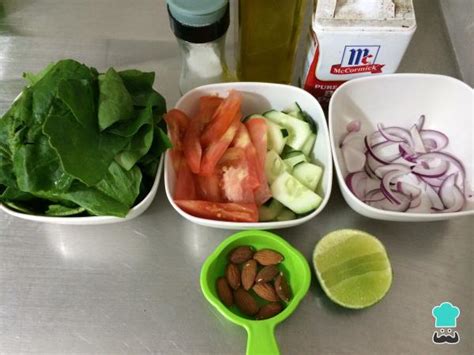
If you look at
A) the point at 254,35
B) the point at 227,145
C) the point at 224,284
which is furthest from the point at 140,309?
the point at 254,35

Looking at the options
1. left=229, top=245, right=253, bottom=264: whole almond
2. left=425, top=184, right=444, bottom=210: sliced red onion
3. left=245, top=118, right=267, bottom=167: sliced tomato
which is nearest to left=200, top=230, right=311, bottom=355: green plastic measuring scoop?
left=229, top=245, right=253, bottom=264: whole almond

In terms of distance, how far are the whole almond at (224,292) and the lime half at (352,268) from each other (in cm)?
12

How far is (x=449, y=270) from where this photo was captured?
0.73 metres

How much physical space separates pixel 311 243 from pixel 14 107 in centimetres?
45

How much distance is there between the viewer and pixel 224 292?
0.64 meters

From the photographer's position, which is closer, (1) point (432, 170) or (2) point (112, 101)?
(2) point (112, 101)

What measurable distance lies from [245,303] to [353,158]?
0.92 feet

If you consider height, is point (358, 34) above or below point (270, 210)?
above

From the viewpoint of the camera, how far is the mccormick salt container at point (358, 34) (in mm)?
636

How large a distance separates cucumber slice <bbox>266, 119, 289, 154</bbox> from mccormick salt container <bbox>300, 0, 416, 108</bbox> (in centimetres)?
10

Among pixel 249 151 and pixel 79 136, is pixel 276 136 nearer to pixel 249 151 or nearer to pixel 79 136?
pixel 249 151

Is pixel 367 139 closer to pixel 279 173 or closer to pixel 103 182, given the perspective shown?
pixel 279 173

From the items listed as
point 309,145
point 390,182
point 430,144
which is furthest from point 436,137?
point 309,145

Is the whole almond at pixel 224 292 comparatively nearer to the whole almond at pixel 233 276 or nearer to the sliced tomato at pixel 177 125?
the whole almond at pixel 233 276
